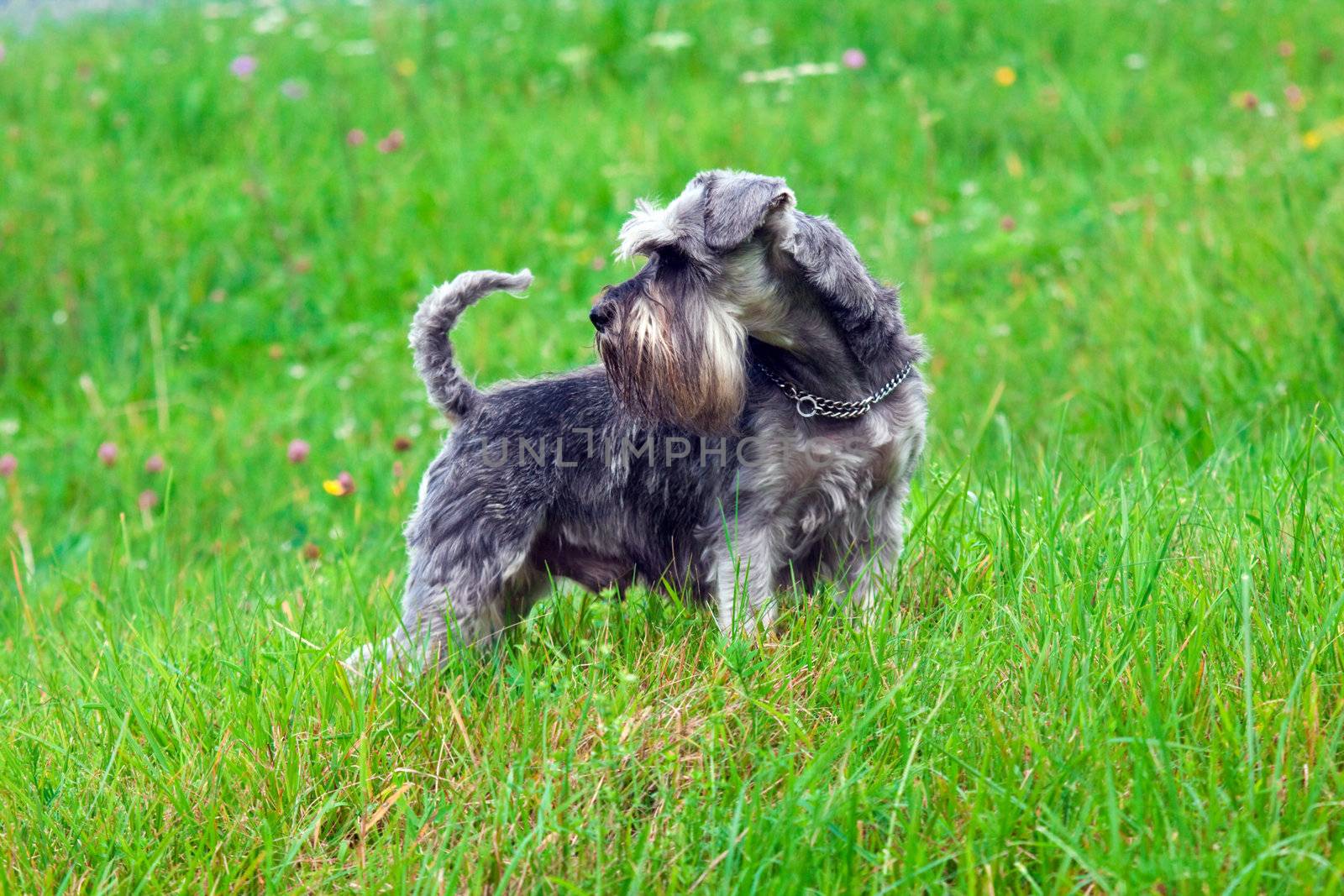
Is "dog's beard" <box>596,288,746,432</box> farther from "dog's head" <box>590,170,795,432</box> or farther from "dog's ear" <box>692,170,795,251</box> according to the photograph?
"dog's ear" <box>692,170,795,251</box>

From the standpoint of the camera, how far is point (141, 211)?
8.55 metres

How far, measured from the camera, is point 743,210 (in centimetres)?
350

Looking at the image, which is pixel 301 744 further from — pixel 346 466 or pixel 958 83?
pixel 958 83

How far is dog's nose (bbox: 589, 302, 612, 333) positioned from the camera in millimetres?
3578

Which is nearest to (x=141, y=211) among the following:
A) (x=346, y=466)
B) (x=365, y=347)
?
(x=365, y=347)

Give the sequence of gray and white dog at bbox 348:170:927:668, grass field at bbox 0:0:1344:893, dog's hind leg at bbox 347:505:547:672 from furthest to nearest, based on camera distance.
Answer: dog's hind leg at bbox 347:505:547:672 → gray and white dog at bbox 348:170:927:668 → grass field at bbox 0:0:1344:893

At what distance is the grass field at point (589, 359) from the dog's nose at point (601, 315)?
772 millimetres

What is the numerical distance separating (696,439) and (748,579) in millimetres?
514

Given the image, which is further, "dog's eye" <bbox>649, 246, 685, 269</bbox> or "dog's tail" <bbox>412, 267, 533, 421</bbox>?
"dog's tail" <bbox>412, 267, 533, 421</bbox>

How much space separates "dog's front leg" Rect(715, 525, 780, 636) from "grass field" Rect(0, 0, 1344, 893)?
3.9 inches

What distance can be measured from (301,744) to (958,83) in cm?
772

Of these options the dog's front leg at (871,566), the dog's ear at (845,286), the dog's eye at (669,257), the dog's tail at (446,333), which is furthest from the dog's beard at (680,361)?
the dog's front leg at (871,566)

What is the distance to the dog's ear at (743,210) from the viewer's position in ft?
11.5

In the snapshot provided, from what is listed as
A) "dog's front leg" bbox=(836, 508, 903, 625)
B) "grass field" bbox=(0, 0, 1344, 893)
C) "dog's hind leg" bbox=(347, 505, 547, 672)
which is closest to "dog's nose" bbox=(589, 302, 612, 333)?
"dog's hind leg" bbox=(347, 505, 547, 672)
